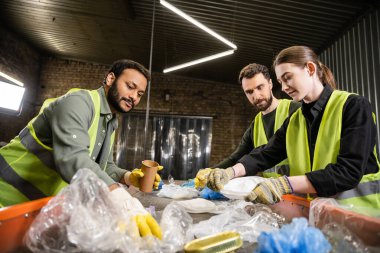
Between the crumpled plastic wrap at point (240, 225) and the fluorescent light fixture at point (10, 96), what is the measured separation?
→ 4.96 meters

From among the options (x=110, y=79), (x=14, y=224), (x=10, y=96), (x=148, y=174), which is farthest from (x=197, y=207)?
(x=10, y=96)

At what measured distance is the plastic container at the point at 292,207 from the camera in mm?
1159

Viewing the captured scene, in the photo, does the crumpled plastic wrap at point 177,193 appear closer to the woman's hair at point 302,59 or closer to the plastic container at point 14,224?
the plastic container at point 14,224

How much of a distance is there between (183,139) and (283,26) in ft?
13.0

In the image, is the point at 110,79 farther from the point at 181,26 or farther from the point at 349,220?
the point at 181,26

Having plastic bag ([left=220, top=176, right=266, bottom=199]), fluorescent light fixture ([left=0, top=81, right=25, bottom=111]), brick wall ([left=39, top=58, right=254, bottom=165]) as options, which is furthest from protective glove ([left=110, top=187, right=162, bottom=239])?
brick wall ([left=39, top=58, right=254, bottom=165])

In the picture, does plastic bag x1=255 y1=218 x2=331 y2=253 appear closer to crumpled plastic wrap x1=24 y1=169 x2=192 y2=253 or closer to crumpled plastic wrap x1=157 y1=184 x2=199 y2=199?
crumpled plastic wrap x1=24 y1=169 x2=192 y2=253

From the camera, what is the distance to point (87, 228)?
693 millimetres

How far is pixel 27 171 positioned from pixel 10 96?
4.08 m

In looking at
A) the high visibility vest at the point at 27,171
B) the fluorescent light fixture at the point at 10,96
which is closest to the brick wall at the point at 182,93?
the fluorescent light fixture at the point at 10,96

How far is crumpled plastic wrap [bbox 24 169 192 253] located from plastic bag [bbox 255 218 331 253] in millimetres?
292

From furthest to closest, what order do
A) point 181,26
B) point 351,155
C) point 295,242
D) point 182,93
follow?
point 182,93
point 181,26
point 351,155
point 295,242

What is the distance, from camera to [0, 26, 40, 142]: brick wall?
5.66m

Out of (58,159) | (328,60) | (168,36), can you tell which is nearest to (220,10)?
(168,36)
